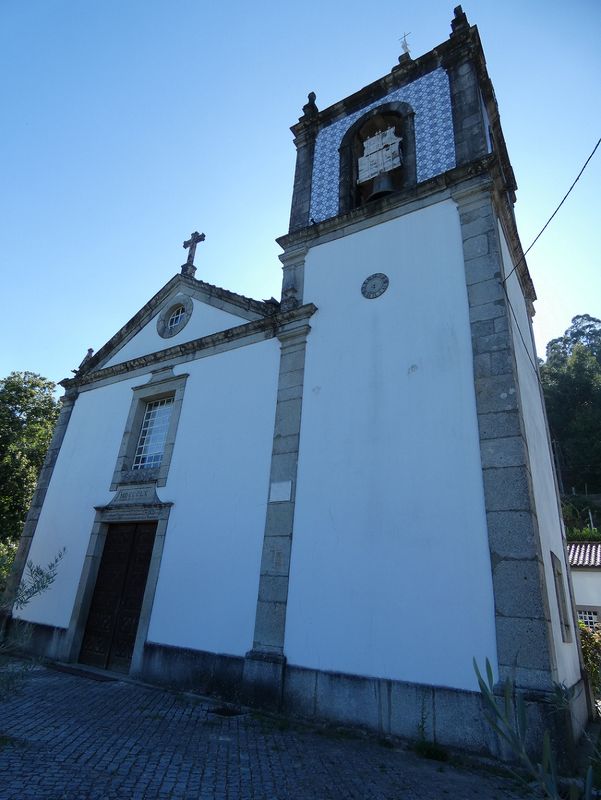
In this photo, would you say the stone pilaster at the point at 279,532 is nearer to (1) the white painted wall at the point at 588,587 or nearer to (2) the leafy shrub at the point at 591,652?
(2) the leafy shrub at the point at 591,652

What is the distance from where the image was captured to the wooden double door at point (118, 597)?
7.45 m

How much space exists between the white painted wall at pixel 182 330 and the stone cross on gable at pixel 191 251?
60 centimetres

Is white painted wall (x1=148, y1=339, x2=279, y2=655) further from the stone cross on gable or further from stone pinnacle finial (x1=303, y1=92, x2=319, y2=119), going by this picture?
stone pinnacle finial (x1=303, y1=92, x2=319, y2=119)

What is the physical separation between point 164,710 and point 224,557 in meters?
1.90

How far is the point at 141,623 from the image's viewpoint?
7.12 m

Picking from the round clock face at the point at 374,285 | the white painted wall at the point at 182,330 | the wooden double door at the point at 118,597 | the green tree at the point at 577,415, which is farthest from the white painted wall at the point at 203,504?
the green tree at the point at 577,415

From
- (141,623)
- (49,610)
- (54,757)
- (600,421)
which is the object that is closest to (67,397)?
(49,610)

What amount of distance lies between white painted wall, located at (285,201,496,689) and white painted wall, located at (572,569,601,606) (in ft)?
38.2

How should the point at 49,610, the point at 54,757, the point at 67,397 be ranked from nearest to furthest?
1. the point at 54,757
2. the point at 49,610
3. the point at 67,397

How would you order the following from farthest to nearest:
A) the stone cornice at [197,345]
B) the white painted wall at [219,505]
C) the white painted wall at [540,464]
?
the stone cornice at [197,345] → the white painted wall at [219,505] → the white painted wall at [540,464]

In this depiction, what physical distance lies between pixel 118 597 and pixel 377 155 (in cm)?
865

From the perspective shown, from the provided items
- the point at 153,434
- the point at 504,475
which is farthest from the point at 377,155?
the point at 153,434

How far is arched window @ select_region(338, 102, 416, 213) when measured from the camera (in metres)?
8.07

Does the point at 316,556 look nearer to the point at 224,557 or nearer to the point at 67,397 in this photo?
the point at 224,557
